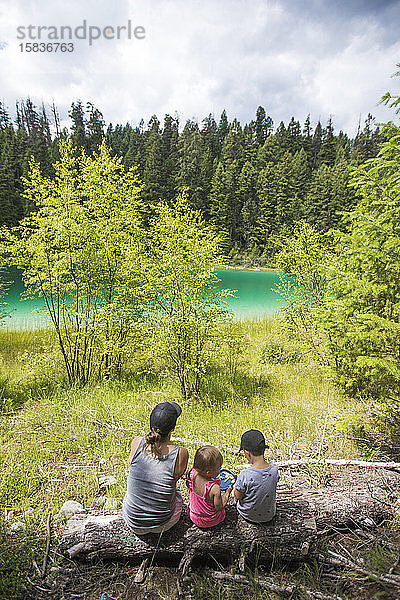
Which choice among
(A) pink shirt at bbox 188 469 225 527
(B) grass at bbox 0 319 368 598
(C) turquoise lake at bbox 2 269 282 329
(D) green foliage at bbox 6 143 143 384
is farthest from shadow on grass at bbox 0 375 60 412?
(A) pink shirt at bbox 188 469 225 527

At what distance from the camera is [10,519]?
9.16 ft

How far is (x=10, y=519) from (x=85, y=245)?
14.4 feet

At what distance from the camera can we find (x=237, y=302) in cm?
1836

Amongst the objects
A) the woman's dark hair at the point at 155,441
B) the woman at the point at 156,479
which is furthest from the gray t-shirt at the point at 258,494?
the woman's dark hair at the point at 155,441

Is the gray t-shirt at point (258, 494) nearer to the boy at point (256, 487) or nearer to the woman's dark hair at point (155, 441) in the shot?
the boy at point (256, 487)

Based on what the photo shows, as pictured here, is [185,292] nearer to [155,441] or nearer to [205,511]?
[155,441]

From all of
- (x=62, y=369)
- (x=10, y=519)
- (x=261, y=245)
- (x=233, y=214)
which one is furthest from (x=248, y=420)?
(x=233, y=214)

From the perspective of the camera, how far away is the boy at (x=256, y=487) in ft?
7.38

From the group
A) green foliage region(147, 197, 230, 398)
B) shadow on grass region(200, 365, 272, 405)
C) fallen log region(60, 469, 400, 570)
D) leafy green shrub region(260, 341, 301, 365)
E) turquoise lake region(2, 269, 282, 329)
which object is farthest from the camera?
turquoise lake region(2, 269, 282, 329)

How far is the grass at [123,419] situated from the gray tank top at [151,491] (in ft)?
2.04

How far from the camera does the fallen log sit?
2.21 metres

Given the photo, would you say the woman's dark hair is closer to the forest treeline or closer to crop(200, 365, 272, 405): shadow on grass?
crop(200, 365, 272, 405): shadow on grass

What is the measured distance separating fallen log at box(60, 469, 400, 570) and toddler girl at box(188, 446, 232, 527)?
0.09 metres

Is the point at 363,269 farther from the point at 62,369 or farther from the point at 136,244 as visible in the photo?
Answer: the point at 62,369
